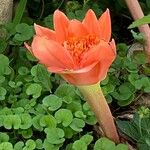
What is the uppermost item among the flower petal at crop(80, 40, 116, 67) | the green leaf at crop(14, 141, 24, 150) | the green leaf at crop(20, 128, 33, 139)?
the flower petal at crop(80, 40, 116, 67)

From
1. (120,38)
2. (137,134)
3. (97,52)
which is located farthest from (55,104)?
(120,38)

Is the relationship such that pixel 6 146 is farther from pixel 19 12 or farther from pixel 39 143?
pixel 19 12

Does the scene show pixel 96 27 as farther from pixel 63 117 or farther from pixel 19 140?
pixel 19 140

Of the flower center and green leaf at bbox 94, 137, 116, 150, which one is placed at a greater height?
the flower center

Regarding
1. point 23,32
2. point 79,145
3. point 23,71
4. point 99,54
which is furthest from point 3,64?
point 99,54

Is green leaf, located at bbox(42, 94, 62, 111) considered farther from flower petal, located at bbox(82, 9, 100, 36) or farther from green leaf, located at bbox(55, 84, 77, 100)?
flower petal, located at bbox(82, 9, 100, 36)

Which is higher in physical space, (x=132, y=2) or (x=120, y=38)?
(x=132, y=2)

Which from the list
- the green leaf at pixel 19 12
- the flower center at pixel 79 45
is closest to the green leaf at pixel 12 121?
the flower center at pixel 79 45

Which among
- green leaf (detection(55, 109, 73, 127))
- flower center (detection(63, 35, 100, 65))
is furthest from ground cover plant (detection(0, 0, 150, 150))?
flower center (detection(63, 35, 100, 65))

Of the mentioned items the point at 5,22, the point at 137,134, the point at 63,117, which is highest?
the point at 5,22
